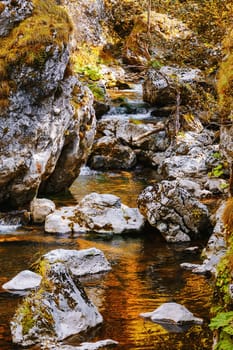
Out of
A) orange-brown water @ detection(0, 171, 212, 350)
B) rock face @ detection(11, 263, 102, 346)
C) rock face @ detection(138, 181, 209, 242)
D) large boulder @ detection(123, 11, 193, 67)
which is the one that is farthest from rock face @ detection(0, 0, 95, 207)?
large boulder @ detection(123, 11, 193, 67)

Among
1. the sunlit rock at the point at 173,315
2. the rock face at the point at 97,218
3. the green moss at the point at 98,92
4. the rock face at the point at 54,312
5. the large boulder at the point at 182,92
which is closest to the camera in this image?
the rock face at the point at 54,312

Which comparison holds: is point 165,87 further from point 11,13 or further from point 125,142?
point 11,13

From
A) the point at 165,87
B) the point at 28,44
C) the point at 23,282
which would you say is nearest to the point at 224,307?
the point at 23,282

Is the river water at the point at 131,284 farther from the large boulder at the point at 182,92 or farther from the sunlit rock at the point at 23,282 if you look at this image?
the large boulder at the point at 182,92

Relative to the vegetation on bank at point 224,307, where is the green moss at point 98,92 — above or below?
above

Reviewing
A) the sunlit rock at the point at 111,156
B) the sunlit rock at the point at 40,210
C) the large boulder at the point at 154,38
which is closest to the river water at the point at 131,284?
the sunlit rock at the point at 40,210

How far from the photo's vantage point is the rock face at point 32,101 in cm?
1436

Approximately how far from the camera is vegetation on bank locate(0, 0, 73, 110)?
47.1 ft

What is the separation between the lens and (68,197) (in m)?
17.7

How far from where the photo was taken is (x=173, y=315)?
7.75 metres

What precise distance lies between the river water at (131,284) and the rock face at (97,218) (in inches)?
11.6

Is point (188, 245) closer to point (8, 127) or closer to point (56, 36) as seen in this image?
point (8, 127)

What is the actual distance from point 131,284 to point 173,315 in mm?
1902

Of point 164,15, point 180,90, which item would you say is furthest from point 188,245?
point 164,15
